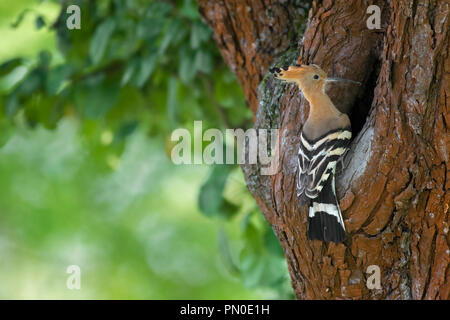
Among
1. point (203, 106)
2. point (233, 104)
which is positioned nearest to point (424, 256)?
point (233, 104)

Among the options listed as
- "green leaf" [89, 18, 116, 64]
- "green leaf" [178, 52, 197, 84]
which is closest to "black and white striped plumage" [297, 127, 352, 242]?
"green leaf" [178, 52, 197, 84]

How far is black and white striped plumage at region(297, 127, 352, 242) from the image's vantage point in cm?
219

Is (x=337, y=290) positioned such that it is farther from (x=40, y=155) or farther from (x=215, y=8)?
(x=40, y=155)

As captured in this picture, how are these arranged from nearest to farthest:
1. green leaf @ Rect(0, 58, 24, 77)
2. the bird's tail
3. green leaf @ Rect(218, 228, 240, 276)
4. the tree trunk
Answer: the tree trunk, the bird's tail, green leaf @ Rect(0, 58, 24, 77), green leaf @ Rect(218, 228, 240, 276)

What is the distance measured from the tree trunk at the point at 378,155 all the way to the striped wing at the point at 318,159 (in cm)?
5

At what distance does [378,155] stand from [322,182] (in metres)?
0.21

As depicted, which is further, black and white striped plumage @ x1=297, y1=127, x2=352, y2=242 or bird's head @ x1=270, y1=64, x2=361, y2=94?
bird's head @ x1=270, y1=64, x2=361, y2=94

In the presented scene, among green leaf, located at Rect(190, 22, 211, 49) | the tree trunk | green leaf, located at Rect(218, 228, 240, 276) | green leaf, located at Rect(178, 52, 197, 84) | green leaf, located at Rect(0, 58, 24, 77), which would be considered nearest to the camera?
the tree trunk

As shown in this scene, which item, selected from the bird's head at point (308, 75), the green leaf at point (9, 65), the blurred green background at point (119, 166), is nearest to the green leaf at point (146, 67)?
the blurred green background at point (119, 166)

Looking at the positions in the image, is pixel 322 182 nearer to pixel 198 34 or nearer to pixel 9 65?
pixel 198 34

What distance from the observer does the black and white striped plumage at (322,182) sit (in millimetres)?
2191

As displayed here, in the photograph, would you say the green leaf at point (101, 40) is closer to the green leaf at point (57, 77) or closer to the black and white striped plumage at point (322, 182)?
the green leaf at point (57, 77)

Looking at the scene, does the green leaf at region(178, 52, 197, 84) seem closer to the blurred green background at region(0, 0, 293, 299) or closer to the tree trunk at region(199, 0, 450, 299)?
the blurred green background at region(0, 0, 293, 299)

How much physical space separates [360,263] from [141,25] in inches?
72.0
